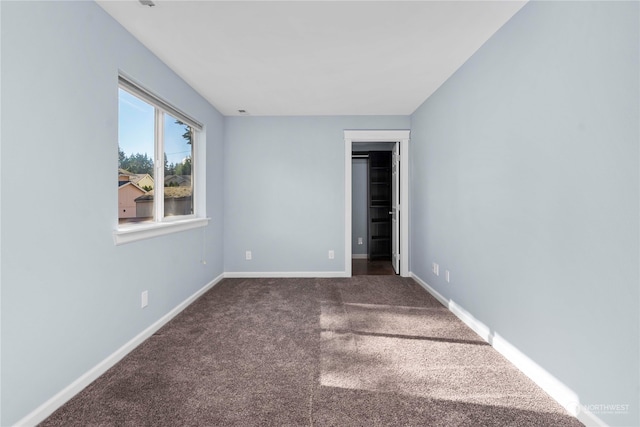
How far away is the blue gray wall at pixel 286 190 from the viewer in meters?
4.21

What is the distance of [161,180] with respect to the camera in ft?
9.05

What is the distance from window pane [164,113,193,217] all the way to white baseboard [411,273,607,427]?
300 centimetres

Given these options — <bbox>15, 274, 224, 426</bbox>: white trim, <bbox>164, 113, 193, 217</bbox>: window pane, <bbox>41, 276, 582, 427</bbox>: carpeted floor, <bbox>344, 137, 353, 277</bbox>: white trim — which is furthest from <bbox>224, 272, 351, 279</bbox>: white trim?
<bbox>15, 274, 224, 426</bbox>: white trim

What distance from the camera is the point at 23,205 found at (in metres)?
1.38

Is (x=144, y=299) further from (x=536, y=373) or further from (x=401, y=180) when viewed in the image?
(x=401, y=180)

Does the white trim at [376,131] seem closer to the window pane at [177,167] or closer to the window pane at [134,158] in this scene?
the window pane at [177,167]

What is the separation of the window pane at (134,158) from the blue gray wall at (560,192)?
9.13 ft

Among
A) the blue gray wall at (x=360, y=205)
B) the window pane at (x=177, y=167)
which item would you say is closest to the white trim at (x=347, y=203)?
the blue gray wall at (x=360, y=205)

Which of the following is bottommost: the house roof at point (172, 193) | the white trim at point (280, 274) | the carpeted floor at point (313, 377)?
the carpeted floor at point (313, 377)

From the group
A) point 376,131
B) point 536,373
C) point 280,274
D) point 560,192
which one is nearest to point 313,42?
point 560,192

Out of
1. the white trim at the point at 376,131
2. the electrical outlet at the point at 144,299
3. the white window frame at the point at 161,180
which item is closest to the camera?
the white window frame at the point at 161,180

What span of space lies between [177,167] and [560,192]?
3.23 meters

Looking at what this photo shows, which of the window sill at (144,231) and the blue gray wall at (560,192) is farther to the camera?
the window sill at (144,231)

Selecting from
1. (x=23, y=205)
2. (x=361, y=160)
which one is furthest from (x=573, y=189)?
(x=361, y=160)
